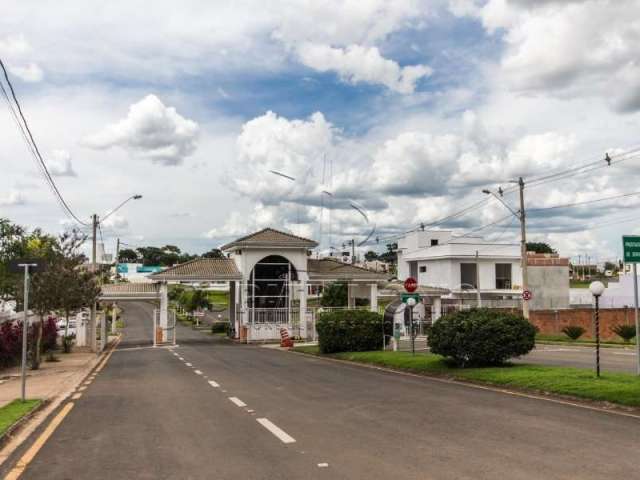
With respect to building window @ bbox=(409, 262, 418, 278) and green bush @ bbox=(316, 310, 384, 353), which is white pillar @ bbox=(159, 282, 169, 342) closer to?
green bush @ bbox=(316, 310, 384, 353)

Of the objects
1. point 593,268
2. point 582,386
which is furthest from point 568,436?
point 593,268

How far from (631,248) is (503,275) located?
48.4 meters

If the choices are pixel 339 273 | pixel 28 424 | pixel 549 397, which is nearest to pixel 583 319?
pixel 339 273

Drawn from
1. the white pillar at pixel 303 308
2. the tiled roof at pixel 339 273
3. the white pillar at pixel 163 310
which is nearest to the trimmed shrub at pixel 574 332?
the tiled roof at pixel 339 273

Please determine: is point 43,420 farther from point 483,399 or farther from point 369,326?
point 369,326

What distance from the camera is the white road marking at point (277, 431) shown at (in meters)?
8.95

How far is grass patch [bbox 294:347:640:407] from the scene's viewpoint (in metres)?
12.4

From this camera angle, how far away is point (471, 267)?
6109cm

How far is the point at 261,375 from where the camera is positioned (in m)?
19.0

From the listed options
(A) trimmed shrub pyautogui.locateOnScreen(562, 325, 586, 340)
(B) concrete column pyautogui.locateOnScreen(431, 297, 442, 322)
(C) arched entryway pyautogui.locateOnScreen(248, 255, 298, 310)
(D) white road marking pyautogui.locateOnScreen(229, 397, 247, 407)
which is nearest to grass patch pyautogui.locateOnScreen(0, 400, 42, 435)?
(D) white road marking pyautogui.locateOnScreen(229, 397, 247, 407)

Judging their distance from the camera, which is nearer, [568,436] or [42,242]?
[568,436]

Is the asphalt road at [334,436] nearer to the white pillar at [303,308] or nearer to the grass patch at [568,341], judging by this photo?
the grass patch at [568,341]

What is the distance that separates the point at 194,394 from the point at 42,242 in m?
22.3

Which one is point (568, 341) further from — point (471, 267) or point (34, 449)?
point (34, 449)
